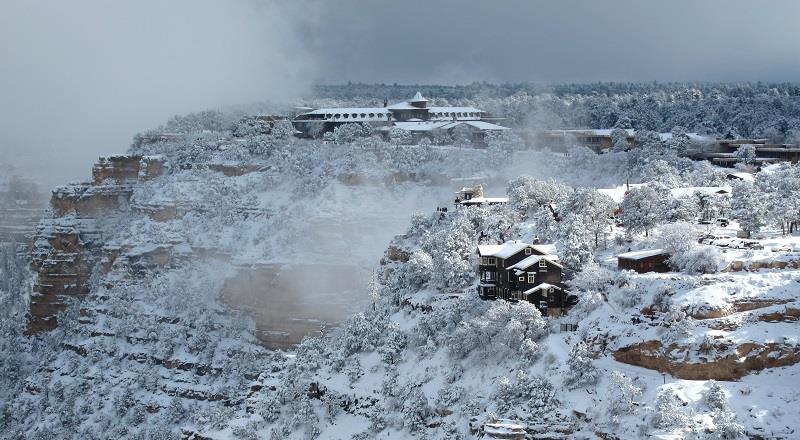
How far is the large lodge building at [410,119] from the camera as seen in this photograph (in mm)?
131250

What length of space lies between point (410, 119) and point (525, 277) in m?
68.5

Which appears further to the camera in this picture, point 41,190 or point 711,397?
point 41,190

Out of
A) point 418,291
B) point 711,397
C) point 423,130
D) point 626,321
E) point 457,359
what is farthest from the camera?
point 423,130

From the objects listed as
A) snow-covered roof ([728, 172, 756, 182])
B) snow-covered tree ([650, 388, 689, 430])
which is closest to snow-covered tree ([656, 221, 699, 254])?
snow-covered tree ([650, 388, 689, 430])

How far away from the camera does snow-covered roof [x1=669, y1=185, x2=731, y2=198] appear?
292ft

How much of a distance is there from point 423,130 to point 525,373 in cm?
6739

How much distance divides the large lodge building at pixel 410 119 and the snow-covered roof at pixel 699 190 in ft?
121

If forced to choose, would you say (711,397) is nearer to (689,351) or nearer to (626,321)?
(689,351)

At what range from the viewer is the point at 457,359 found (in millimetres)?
72688

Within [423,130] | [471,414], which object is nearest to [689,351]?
[471,414]

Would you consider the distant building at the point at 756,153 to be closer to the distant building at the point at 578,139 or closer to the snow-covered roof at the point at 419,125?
the distant building at the point at 578,139

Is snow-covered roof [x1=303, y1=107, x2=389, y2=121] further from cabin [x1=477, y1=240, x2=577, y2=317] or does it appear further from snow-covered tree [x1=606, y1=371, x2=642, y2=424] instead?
snow-covered tree [x1=606, y1=371, x2=642, y2=424]

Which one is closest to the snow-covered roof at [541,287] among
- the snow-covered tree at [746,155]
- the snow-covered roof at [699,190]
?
the snow-covered roof at [699,190]

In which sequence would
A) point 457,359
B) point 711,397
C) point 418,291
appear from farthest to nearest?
point 418,291 → point 457,359 → point 711,397
